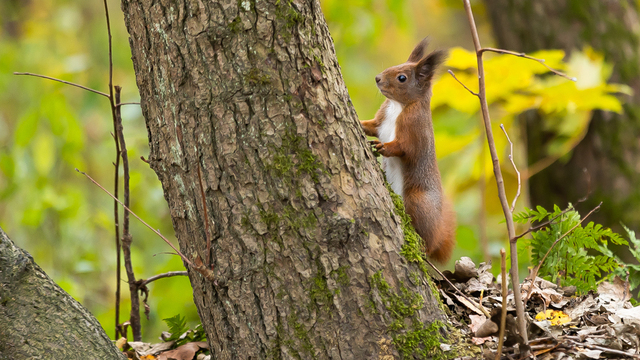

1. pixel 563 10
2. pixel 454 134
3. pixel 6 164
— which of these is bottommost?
pixel 454 134

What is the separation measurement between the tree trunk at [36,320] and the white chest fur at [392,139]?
151 cm

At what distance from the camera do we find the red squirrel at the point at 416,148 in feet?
8.19

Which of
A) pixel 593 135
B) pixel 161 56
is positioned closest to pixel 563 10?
pixel 593 135

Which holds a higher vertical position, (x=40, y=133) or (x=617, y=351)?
(x=40, y=133)

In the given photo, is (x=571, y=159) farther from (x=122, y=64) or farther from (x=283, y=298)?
(x=122, y=64)

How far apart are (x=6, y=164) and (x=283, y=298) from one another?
9.61 feet

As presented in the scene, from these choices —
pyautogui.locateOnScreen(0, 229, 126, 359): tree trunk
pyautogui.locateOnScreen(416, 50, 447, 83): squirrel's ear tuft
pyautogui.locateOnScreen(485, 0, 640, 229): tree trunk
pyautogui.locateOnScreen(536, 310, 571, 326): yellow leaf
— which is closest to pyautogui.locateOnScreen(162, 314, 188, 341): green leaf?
pyautogui.locateOnScreen(0, 229, 126, 359): tree trunk

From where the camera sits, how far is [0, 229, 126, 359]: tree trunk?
147 cm

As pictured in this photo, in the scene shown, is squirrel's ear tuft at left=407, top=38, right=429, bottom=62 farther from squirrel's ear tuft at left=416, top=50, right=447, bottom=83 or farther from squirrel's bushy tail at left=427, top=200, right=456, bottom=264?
squirrel's bushy tail at left=427, top=200, right=456, bottom=264

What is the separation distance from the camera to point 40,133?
4.29 meters

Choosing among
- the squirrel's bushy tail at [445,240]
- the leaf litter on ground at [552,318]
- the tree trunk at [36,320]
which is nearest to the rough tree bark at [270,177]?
the leaf litter on ground at [552,318]

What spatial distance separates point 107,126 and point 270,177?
4.52 metres

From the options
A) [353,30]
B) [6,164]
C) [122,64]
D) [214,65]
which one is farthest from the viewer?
[122,64]

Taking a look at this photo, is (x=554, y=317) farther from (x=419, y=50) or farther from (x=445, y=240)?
(x=419, y=50)
